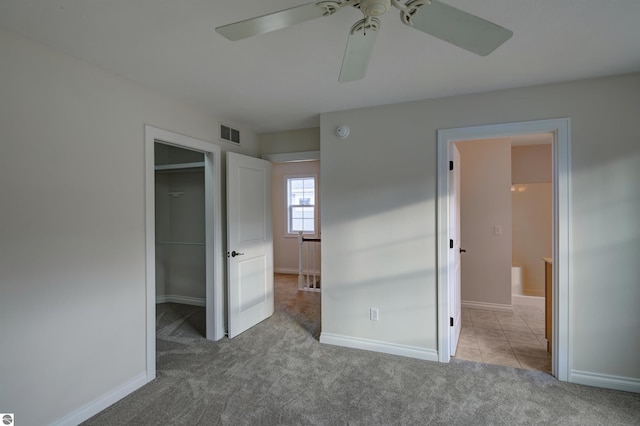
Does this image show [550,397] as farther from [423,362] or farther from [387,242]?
[387,242]

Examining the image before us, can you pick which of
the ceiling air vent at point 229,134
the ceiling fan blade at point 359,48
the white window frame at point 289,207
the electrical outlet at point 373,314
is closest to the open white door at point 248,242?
the ceiling air vent at point 229,134

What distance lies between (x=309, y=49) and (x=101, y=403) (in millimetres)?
2780

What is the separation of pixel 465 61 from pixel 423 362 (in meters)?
2.49

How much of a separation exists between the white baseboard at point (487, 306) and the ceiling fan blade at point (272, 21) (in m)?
4.28

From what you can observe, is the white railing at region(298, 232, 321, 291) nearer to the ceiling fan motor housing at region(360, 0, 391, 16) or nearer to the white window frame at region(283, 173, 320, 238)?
the white window frame at region(283, 173, 320, 238)

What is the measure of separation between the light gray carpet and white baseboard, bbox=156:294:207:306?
57.1 inches

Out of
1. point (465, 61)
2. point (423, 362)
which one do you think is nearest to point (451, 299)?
point (423, 362)

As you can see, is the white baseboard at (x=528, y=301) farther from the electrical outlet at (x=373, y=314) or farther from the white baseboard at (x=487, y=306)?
the electrical outlet at (x=373, y=314)

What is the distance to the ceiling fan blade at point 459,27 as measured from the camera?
1154 millimetres

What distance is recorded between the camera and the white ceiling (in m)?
1.54

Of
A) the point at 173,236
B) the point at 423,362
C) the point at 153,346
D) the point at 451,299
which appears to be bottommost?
the point at 423,362

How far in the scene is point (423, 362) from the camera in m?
2.79

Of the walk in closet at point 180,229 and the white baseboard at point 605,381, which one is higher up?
the walk in closet at point 180,229

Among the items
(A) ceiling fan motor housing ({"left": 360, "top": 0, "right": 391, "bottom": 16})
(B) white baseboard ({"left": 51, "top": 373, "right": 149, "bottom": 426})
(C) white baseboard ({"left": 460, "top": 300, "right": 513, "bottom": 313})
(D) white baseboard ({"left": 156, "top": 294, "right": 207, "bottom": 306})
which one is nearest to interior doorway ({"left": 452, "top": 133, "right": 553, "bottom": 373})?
(C) white baseboard ({"left": 460, "top": 300, "right": 513, "bottom": 313})
